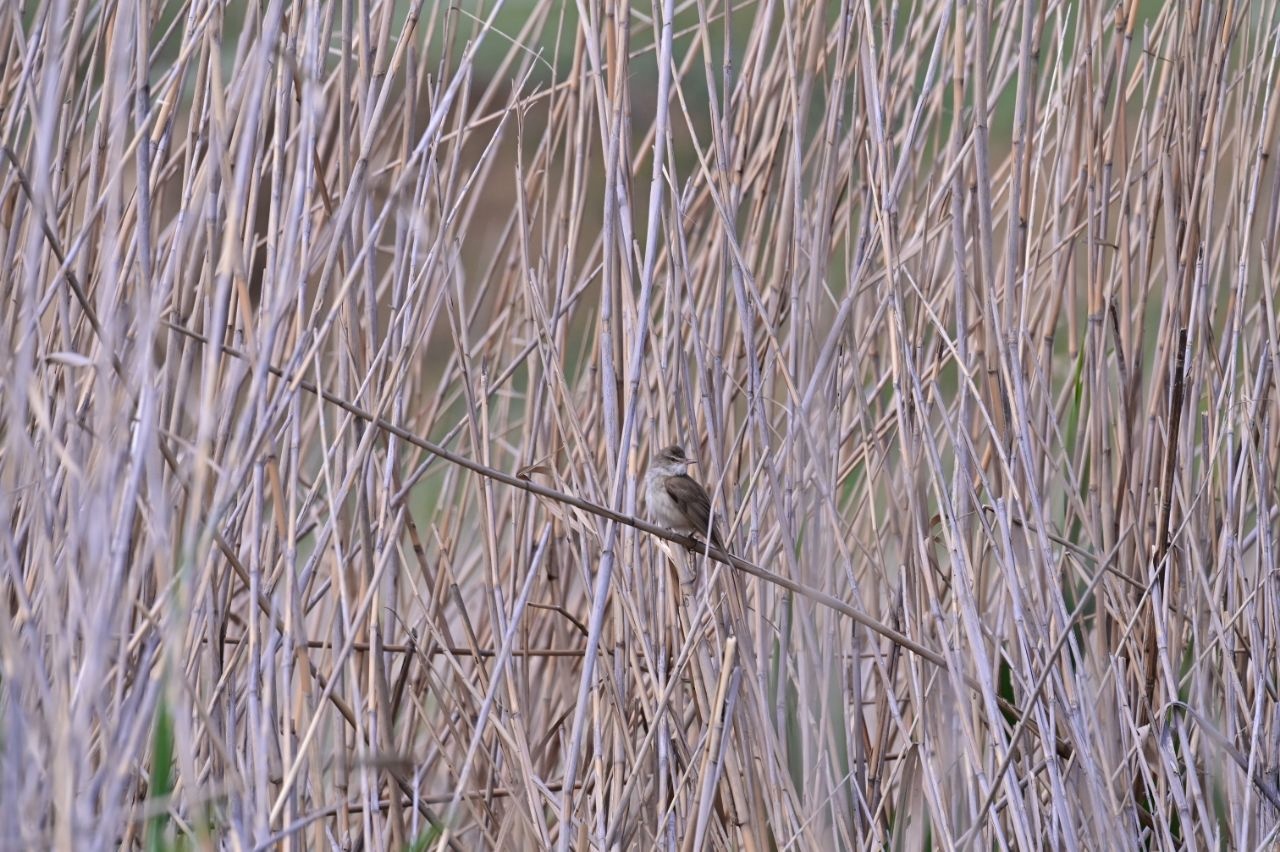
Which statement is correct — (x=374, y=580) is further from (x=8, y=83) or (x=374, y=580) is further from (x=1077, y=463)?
(x=1077, y=463)

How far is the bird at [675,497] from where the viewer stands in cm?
239

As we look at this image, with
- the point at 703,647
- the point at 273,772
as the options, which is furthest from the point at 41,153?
the point at 273,772

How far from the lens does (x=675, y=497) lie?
2617 mm

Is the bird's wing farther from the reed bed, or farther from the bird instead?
the reed bed

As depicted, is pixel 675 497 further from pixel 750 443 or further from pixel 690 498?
pixel 750 443

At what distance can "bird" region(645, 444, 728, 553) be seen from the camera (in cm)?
239

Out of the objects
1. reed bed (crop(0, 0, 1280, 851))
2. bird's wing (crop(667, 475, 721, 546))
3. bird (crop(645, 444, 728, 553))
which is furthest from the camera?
bird's wing (crop(667, 475, 721, 546))

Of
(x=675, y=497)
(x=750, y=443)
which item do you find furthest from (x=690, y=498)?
(x=750, y=443)

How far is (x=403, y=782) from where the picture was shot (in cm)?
208

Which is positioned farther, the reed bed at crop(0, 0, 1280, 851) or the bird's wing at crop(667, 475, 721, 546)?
the bird's wing at crop(667, 475, 721, 546)

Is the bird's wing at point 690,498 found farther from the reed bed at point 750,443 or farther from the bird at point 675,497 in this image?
the reed bed at point 750,443

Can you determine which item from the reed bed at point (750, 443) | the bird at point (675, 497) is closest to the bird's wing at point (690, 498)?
the bird at point (675, 497)

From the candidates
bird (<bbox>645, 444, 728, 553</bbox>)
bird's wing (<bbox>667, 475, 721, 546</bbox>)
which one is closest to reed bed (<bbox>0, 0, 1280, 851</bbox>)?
bird (<bbox>645, 444, 728, 553</bbox>)

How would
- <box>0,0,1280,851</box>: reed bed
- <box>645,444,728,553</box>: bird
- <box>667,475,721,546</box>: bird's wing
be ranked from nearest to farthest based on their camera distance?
<box>0,0,1280,851</box>: reed bed < <box>645,444,728,553</box>: bird < <box>667,475,721,546</box>: bird's wing
